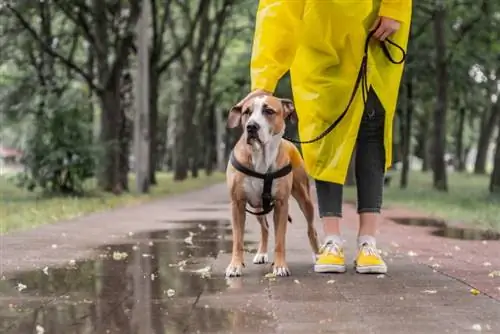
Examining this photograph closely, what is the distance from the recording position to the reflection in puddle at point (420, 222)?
A: 11656 mm

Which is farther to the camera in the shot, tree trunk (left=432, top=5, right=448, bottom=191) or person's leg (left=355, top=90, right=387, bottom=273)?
tree trunk (left=432, top=5, right=448, bottom=191)

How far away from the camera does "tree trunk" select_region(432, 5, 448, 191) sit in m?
22.6

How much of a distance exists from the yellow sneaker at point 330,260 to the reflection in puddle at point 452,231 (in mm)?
3723

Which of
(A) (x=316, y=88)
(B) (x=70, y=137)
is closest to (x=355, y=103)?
(A) (x=316, y=88)

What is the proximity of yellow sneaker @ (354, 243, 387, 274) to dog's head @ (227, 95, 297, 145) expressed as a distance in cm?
110

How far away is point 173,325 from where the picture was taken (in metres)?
3.92

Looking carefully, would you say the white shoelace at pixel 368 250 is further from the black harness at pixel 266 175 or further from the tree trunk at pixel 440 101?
the tree trunk at pixel 440 101

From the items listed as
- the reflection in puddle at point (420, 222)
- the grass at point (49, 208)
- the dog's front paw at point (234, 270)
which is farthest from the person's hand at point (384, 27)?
the reflection in puddle at point (420, 222)

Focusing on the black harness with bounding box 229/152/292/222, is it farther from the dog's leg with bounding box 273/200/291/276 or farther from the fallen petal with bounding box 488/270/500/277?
the fallen petal with bounding box 488/270/500/277

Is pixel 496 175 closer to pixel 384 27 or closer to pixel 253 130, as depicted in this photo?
pixel 384 27

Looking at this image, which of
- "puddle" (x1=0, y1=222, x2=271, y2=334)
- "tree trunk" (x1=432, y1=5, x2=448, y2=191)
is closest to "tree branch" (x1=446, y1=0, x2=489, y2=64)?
"tree trunk" (x1=432, y1=5, x2=448, y2=191)

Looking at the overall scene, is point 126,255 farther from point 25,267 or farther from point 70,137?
point 70,137

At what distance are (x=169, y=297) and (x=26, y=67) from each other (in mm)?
24422

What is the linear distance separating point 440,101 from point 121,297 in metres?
19.9
